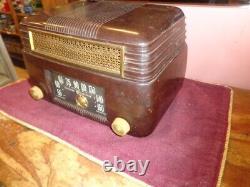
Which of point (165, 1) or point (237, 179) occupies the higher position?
point (165, 1)

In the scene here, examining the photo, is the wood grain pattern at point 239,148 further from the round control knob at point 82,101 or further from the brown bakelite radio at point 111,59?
the round control knob at point 82,101

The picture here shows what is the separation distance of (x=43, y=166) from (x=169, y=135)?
32cm

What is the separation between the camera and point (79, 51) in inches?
19.7

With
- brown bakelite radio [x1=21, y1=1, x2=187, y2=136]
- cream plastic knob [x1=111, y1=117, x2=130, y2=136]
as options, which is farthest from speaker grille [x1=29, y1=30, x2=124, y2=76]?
cream plastic knob [x1=111, y1=117, x2=130, y2=136]

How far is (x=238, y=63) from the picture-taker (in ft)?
2.55

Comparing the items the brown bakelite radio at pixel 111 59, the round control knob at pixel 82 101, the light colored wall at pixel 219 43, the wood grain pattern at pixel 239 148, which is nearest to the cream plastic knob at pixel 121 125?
the brown bakelite radio at pixel 111 59

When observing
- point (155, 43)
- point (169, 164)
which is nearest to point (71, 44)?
point (155, 43)

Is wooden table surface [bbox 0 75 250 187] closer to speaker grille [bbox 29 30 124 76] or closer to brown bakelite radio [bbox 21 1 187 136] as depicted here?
brown bakelite radio [bbox 21 1 187 136]

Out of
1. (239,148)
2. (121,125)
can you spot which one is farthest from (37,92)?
(239,148)

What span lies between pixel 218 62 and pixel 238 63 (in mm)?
65

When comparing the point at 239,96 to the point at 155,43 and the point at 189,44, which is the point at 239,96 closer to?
the point at 189,44

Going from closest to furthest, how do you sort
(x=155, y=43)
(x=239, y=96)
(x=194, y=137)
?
(x=155, y=43), (x=194, y=137), (x=239, y=96)

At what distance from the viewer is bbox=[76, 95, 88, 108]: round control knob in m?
0.57

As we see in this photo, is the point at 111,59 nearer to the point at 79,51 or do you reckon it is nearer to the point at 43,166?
the point at 79,51
